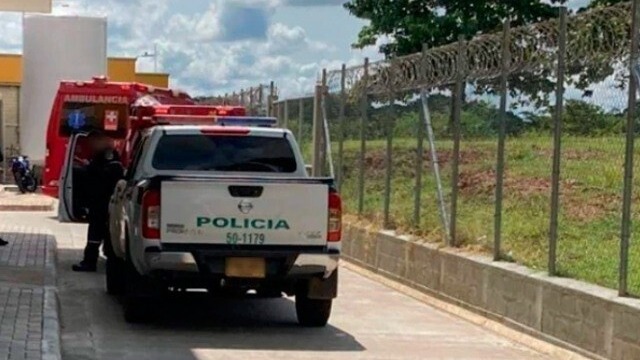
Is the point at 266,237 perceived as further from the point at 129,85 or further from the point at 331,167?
the point at 129,85

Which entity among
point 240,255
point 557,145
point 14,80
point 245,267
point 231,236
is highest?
point 14,80

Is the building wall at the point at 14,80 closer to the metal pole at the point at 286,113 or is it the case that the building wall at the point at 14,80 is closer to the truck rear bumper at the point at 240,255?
the metal pole at the point at 286,113

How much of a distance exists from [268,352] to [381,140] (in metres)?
7.40

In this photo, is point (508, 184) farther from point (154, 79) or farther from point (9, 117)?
point (154, 79)

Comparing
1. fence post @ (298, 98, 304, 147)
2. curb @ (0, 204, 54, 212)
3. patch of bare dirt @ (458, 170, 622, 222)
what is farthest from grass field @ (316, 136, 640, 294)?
curb @ (0, 204, 54, 212)

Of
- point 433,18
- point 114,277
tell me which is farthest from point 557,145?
point 433,18

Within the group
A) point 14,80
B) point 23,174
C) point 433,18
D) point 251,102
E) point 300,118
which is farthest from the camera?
point 14,80

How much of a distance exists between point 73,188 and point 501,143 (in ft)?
21.5

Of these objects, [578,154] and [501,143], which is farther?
[501,143]

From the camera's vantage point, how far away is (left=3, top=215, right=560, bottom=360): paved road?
10.1 m

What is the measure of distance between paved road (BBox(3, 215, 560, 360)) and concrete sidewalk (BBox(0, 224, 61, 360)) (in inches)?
9.8

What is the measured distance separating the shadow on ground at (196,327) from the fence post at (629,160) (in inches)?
94.3

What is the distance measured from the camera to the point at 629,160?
376 inches

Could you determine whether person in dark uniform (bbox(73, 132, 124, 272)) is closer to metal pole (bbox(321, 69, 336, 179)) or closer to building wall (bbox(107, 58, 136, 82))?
metal pole (bbox(321, 69, 336, 179))
